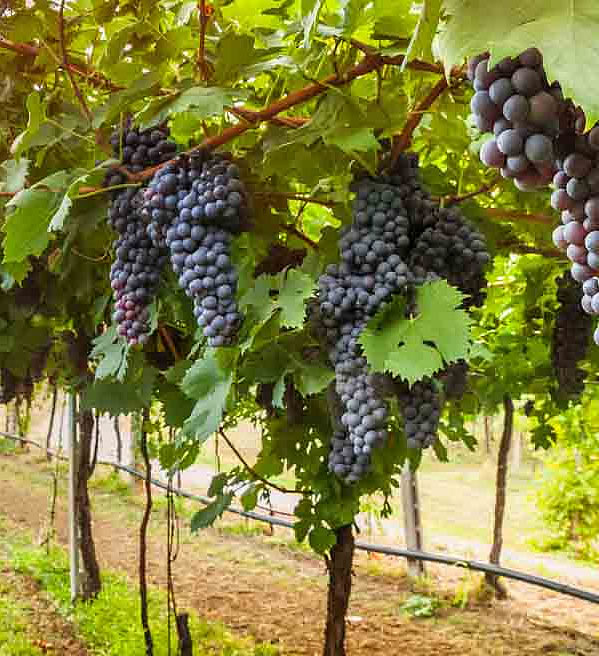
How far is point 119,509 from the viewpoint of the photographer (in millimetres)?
7082

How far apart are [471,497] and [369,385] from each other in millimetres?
9794

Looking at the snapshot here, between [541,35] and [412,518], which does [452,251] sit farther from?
[412,518]

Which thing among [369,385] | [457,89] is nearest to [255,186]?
[457,89]

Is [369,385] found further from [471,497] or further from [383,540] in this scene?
[471,497]

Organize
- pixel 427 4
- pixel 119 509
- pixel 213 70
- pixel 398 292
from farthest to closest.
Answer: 1. pixel 119 509
2. pixel 213 70
3. pixel 398 292
4. pixel 427 4

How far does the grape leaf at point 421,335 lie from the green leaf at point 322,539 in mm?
1237

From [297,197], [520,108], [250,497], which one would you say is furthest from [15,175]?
[250,497]

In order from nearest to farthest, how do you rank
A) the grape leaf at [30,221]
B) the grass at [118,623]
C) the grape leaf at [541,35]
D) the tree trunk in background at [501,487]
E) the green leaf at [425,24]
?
the grape leaf at [541,35]
the green leaf at [425,24]
the grape leaf at [30,221]
the grass at [118,623]
the tree trunk in background at [501,487]

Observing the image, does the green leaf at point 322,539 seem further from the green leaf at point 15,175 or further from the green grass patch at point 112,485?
the green grass patch at point 112,485

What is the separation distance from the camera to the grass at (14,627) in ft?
11.1

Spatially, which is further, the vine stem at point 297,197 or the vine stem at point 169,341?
the vine stem at point 169,341

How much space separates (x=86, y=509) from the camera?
12.6ft

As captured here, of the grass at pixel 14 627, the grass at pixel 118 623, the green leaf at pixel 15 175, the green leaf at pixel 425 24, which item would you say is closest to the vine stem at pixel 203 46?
the green leaf at pixel 15 175

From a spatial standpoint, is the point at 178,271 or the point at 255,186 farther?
the point at 255,186
